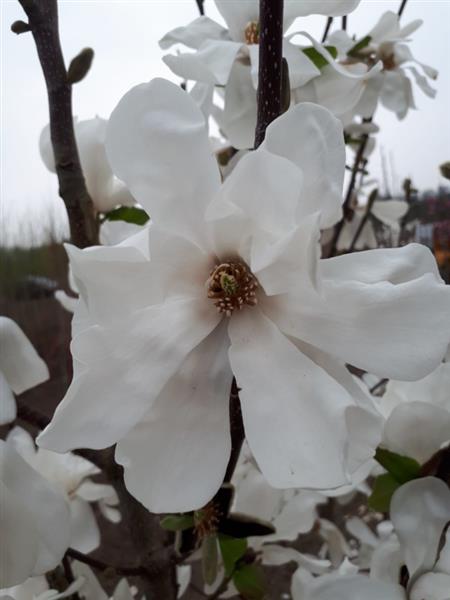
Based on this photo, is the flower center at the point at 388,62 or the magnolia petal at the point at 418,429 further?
the flower center at the point at 388,62

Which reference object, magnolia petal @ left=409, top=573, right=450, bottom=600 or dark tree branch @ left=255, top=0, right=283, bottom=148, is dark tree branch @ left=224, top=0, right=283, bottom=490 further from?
magnolia petal @ left=409, top=573, right=450, bottom=600

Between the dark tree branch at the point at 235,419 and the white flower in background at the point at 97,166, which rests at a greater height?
the white flower in background at the point at 97,166

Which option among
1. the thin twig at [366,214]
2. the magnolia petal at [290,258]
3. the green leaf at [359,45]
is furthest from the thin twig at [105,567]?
the thin twig at [366,214]

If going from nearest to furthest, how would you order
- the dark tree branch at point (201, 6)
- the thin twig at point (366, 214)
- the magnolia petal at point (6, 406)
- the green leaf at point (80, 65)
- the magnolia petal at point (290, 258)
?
1. the magnolia petal at point (290, 258)
2. the magnolia petal at point (6, 406)
3. the green leaf at point (80, 65)
4. the dark tree branch at point (201, 6)
5. the thin twig at point (366, 214)

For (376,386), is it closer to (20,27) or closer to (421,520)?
(421,520)

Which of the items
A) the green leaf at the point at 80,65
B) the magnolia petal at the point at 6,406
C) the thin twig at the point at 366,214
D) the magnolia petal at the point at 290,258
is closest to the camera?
the magnolia petal at the point at 290,258

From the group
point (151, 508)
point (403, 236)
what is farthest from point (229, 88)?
point (403, 236)

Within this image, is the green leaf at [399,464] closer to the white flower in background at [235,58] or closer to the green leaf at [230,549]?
the green leaf at [230,549]
